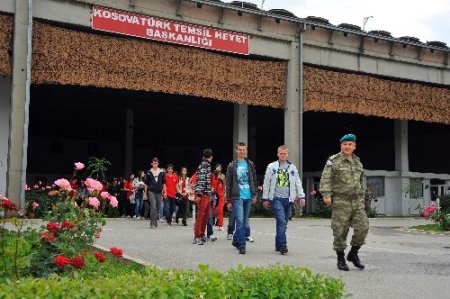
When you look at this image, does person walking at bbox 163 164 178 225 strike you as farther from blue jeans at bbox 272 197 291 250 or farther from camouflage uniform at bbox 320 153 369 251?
camouflage uniform at bbox 320 153 369 251

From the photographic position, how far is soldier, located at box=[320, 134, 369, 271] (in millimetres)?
8383

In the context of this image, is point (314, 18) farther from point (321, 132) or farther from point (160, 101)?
point (321, 132)

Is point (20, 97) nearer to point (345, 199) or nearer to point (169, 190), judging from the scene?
point (169, 190)

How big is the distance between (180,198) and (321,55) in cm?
1196

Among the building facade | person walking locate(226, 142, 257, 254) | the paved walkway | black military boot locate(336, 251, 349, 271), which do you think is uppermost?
the building facade

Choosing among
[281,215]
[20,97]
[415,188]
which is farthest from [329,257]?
[415,188]

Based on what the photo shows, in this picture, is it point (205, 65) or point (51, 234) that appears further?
point (205, 65)

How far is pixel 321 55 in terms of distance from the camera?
89.3ft

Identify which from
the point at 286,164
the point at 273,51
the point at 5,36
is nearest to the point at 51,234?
the point at 286,164

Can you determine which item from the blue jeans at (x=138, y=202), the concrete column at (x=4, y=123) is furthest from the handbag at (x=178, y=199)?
the concrete column at (x=4, y=123)

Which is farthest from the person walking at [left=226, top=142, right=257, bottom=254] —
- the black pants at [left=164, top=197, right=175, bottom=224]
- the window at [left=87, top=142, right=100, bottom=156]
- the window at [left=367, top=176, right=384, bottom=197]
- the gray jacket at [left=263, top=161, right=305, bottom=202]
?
the window at [left=87, top=142, right=100, bottom=156]

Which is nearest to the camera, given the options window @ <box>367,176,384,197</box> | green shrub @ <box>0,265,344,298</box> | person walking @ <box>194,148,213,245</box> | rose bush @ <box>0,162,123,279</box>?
green shrub @ <box>0,265,344,298</box>

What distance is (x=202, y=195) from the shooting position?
11.8m

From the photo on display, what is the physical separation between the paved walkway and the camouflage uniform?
1.73 feet
